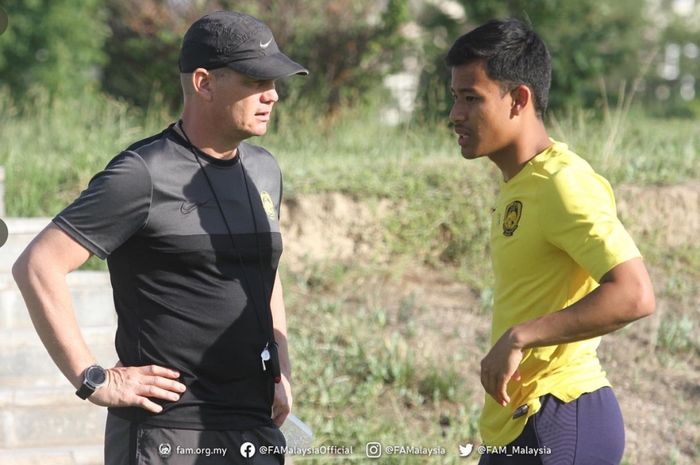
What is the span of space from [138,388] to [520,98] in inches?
53.6

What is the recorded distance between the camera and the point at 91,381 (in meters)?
2.96

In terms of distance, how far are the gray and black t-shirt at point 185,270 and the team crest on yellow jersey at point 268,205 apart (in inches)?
2.6

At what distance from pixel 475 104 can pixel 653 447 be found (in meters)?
3.08

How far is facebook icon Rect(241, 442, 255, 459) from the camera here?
3.19 meters

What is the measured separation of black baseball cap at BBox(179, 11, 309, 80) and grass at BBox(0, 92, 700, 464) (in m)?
2.75

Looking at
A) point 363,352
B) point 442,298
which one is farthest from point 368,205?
point 363,352

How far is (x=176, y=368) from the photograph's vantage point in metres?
3.12

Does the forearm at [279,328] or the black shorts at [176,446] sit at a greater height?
the forearm at [279,328]

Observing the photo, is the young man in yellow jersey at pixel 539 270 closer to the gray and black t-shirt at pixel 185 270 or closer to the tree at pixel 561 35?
the gray and black t-shirt at pixel 185 270

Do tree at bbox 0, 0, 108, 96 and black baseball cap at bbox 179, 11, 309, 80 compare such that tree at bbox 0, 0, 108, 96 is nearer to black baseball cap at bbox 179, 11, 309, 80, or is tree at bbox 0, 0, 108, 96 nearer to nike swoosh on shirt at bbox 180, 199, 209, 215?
black baseball cap at bbox 179, 11, 309, 80

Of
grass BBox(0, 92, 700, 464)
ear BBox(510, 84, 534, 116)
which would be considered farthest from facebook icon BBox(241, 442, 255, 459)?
grass BBox(0, 92, 700, 464)

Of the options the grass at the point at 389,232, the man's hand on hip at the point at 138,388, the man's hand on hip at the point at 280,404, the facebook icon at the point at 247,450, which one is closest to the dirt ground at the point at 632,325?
the grass at the point at 389,232

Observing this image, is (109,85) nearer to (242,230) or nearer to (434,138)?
(434,138)

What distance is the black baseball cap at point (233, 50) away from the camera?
10.3 feet
